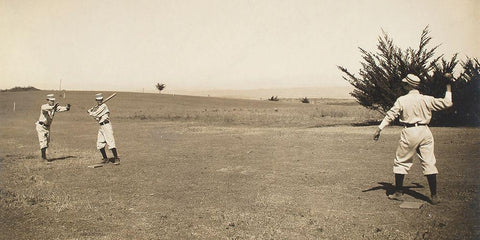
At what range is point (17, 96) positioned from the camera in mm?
55969

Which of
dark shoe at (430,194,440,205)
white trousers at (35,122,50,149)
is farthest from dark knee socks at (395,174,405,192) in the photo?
white trousers at (35,122,50,149)

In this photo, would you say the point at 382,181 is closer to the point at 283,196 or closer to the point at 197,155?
the point at 283,196

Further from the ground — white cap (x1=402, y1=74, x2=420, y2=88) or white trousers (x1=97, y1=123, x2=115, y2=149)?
white cap (x1=402, y1=74, x2=420, y2=88)

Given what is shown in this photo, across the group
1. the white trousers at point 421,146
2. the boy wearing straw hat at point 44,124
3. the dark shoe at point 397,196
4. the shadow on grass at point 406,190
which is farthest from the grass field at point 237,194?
the white trousers at point 421,146

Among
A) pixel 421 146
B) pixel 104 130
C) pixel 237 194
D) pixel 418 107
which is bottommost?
pixel 237 194

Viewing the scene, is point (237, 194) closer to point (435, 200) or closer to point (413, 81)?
point (435, 200)

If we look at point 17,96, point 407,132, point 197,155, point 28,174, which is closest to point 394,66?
point 197,155

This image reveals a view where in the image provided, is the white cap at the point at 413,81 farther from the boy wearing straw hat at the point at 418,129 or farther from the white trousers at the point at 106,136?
the white trousers at the point at 106,136

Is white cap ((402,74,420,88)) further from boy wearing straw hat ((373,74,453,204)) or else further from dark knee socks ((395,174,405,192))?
dark knee socks ((395,174,405,192))

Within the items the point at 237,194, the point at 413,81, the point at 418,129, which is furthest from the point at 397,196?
the point at 237,194

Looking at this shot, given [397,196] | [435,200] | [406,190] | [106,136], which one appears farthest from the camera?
[106,136]

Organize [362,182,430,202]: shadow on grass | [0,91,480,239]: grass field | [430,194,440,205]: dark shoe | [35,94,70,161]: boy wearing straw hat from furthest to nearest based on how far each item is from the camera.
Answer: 1. [35,94,70,161]: boy wearing straw hat
2. [362,182,430,202]: shadow on grass
3. [430,194,440,205]: dark shoe
4. [0,91,480,239]: grass field

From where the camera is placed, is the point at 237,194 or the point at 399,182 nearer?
the point at 399,182

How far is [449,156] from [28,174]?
35.9 ft
